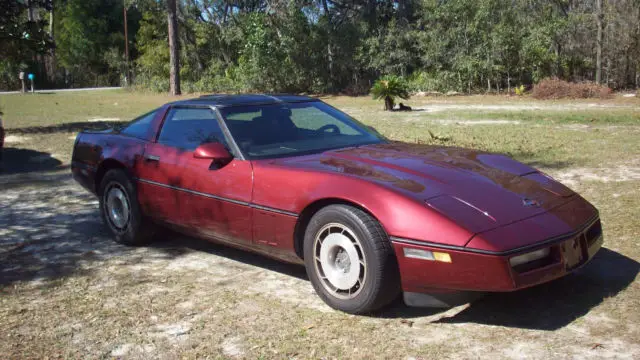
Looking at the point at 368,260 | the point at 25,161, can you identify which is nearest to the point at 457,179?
the point at 368,260

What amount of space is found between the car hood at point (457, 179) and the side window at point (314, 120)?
0.42 meters

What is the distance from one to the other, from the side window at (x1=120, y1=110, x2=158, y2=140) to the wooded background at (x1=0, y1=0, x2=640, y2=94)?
A: 11631mm

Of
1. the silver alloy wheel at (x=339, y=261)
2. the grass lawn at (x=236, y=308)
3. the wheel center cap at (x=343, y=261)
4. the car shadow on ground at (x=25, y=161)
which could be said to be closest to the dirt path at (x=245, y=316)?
the grass lawn at (x=236, y=308)

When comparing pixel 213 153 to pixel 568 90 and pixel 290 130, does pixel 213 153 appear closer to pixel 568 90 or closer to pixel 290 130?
pixel 290 130

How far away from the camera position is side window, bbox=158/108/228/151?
4836 millimetres

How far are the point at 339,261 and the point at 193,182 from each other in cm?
147

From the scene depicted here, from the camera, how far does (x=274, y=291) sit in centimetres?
428

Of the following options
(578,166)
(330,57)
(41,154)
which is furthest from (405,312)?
(330,57)

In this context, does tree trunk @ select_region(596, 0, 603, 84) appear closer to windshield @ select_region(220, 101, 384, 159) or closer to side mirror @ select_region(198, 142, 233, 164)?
windshield @ select_region(220, 101, 384, 159)

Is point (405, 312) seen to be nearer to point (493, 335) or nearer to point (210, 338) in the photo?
point (493, 335)

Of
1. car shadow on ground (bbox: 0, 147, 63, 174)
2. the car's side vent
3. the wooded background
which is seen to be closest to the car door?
the car's side vent

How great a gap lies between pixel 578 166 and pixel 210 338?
6539 millimetres

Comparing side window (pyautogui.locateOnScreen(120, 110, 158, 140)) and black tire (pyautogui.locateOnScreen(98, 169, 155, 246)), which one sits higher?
side window (pyautogui.locateOnScreen(120, 110, 158, 140))

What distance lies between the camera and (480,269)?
10.8 ft
